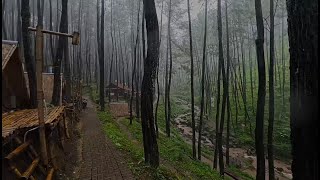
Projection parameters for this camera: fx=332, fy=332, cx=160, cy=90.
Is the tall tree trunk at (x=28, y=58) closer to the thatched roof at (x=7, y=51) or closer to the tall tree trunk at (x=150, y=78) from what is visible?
the thatched roof at (x=7, y=51)

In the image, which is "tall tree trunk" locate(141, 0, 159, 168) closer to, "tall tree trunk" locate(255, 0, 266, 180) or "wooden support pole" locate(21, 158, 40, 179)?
"tall tree trunk" locate(255, 0, 266, 180)

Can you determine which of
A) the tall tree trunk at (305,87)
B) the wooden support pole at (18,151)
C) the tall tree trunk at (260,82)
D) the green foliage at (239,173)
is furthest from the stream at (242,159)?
the tall tree trunk at (305,87)

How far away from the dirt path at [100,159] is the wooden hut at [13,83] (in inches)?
113

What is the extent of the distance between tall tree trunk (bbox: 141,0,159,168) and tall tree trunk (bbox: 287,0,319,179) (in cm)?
655

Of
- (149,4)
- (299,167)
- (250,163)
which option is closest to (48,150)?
(149,4)

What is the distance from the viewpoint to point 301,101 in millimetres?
2998

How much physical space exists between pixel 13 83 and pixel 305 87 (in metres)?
10.7

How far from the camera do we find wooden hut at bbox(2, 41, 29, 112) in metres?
10.5

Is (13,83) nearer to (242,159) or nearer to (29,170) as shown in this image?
(29,170)

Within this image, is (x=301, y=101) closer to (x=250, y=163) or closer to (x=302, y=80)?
(x=302, y=80)

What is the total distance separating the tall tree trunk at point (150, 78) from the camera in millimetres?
9438

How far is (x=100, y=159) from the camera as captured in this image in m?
10.9

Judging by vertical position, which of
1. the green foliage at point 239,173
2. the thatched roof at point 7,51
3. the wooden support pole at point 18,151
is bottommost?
the green foliage at point 239,173

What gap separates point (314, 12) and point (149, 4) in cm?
691
